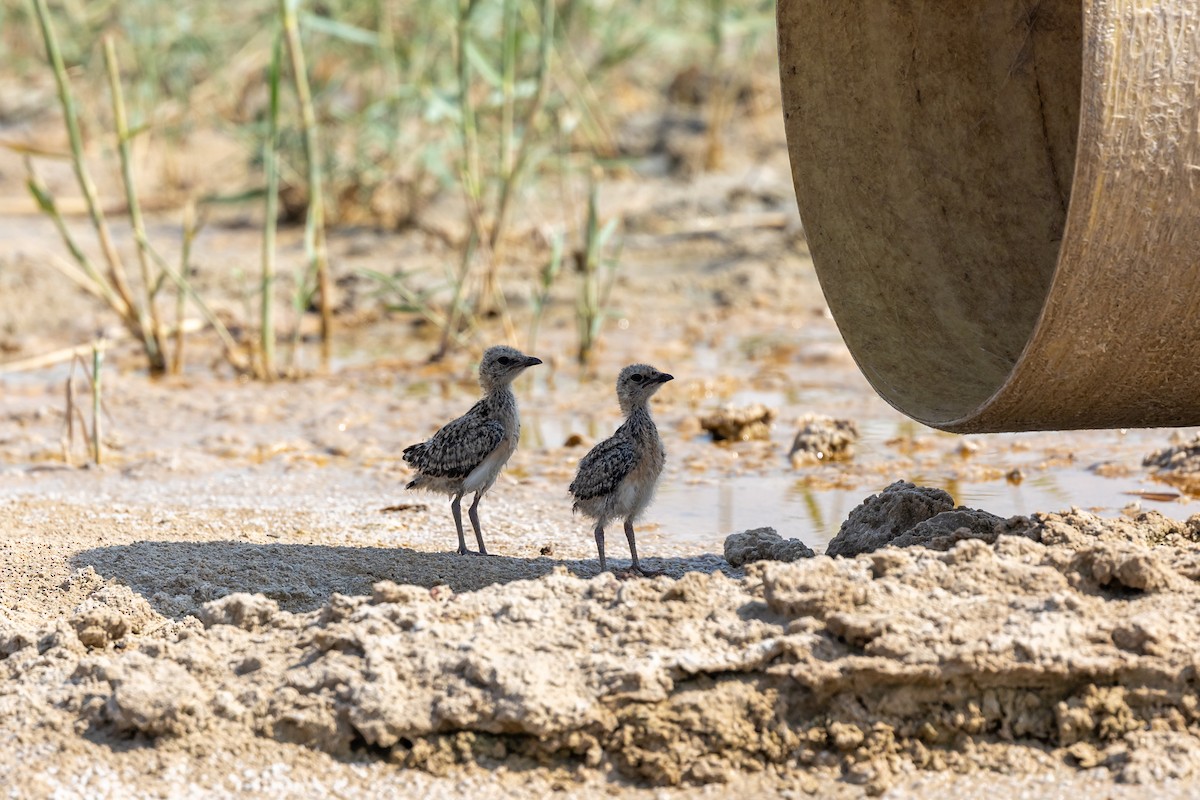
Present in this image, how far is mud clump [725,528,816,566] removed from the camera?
15.8ft

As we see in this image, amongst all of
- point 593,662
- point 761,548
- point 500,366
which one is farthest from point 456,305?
point 593,662

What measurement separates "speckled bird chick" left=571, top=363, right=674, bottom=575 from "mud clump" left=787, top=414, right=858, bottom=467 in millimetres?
1499

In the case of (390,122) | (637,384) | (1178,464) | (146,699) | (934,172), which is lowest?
(146,699)

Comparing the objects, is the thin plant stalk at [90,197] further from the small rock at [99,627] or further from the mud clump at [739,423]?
the small rock at [99,627]

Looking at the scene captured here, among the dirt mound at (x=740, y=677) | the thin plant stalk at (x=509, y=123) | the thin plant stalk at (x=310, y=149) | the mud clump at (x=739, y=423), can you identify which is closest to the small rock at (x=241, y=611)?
the dirt mound at (x=740, y=677)

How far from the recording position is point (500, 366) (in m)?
5.77

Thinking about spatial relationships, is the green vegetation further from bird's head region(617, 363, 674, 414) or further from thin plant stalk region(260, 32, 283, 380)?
bird's head region(617, 363, 674, 414)

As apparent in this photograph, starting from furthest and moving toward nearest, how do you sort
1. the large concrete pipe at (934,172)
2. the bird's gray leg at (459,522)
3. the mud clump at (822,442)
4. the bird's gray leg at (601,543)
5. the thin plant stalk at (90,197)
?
the thin plant stalk at (90,197)
the mud clump at (822,442)
the bird's gray leg at (459,522)
the large concrete pipe at (934,172)
the bird's gray leg at (601,543)

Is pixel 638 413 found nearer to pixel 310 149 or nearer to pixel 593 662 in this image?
pixel 593 662

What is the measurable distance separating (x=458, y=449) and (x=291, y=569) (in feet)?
2.71

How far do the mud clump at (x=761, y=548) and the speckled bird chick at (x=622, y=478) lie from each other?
32cm

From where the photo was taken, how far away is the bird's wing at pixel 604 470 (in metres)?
5.03

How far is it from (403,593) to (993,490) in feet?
9.66

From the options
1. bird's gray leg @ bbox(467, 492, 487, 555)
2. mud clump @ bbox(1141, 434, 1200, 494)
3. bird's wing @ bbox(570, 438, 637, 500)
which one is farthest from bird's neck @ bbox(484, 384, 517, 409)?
mud clump @ bbox(1141, 434, 1200, 494)
